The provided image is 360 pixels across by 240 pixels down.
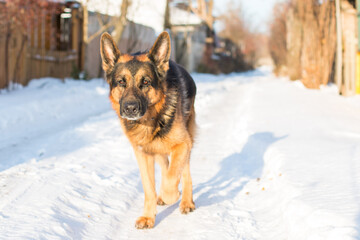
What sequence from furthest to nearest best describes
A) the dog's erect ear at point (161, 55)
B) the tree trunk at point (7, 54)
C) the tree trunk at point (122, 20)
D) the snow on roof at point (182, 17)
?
the snow on roof at point (182, 17) < the tree trunk at point (122, 20) < the tree trunk at point (7, 54) < the dog's erect ear at point (161, 55)

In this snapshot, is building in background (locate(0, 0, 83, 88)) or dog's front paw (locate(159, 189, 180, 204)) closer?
A: dog's front paw (locate(159, 189, 180, 204))

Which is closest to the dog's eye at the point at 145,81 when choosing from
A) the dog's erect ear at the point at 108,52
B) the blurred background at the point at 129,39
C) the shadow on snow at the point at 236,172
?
the dog's erect ear at the point at 108,52

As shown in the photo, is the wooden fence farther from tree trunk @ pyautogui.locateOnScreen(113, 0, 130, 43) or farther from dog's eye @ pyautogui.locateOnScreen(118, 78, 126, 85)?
dog's eye @ pyautogui.locateOnScreen(118, 78, 126, 85)

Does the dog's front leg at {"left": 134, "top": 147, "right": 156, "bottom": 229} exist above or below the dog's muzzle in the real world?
below

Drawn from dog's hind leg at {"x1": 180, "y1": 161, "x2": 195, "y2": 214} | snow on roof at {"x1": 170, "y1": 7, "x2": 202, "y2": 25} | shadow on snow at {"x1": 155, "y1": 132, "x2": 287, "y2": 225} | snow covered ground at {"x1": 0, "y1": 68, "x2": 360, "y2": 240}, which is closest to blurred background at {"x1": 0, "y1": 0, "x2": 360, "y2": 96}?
snow on roof at {"x1": 170, "y1": 7, "x2": 202, "y2": 25}

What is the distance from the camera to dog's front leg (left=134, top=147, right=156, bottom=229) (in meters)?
3.53

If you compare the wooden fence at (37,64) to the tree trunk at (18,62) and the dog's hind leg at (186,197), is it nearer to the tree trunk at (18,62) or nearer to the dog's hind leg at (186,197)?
the tree trunk at (18,62)

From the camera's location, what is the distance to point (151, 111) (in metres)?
3.73

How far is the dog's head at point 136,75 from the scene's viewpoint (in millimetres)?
3492

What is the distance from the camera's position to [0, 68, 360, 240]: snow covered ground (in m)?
3.30

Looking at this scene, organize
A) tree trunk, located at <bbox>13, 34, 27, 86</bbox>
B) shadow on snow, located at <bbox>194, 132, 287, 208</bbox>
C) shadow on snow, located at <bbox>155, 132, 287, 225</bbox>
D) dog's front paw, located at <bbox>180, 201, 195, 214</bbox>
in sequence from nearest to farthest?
dog's front paw, located at <bbox>180, 201, 195, 214</bbox>
shadow on snow, located at <bbox>155, 132, 287, 225</bbox>
shadow on snow, located at <bbox>194, 132, 287, 208</bbox>
tree trunk, located at <bbox>13, 34, 27, 86</bbox>

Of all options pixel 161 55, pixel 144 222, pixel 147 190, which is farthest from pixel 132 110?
pixel 144 222

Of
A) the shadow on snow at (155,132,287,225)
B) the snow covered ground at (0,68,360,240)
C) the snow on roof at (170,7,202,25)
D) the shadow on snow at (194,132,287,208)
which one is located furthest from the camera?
the snow on roof at (170,7,202,25)

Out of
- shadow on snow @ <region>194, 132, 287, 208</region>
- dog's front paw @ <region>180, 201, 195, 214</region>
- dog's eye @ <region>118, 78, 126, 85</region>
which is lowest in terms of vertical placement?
shadow on snow @ <region>194, 132, 287, 208</region>
